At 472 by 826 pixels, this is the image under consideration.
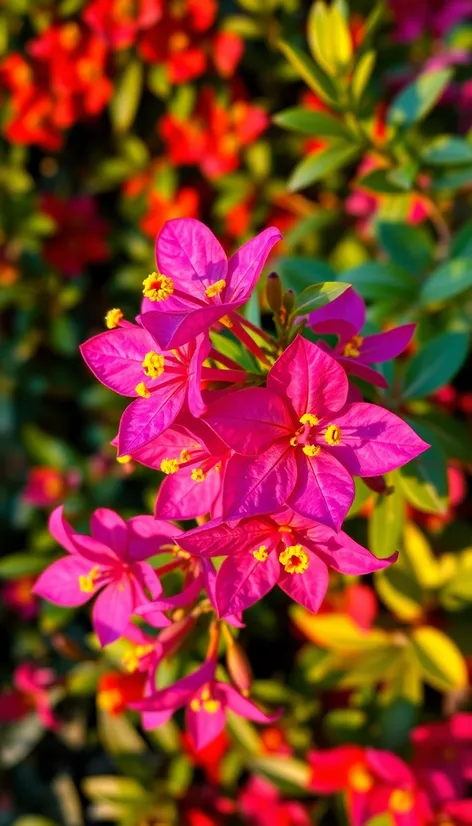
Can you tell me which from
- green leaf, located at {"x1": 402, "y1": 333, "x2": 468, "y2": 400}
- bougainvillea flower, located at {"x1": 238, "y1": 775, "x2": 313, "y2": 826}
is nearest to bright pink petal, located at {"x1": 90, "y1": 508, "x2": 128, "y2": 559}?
green leaf, located at {"x1": 402, "y1": 333, "x2": 468, "y2": 400}

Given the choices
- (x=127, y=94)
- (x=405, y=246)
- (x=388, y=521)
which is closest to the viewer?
(x=388, y=521)

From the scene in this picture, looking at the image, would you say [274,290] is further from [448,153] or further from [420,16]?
[420,16]

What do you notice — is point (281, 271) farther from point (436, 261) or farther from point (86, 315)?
point (86, 315)

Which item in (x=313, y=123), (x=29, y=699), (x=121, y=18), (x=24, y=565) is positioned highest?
(x=121, y=18)

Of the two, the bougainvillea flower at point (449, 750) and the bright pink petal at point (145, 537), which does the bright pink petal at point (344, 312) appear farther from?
the bougainvillea flower at point (449, 750)

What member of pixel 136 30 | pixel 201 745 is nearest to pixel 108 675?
pixel 201 745

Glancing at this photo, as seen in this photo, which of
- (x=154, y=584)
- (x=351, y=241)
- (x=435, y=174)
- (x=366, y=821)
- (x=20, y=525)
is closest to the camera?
(x=154, y=584)

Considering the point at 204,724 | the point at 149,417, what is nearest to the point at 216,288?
the point at 149,417

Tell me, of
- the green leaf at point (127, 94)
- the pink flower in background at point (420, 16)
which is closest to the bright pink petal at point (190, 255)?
the green leaf at point (127, 94)
